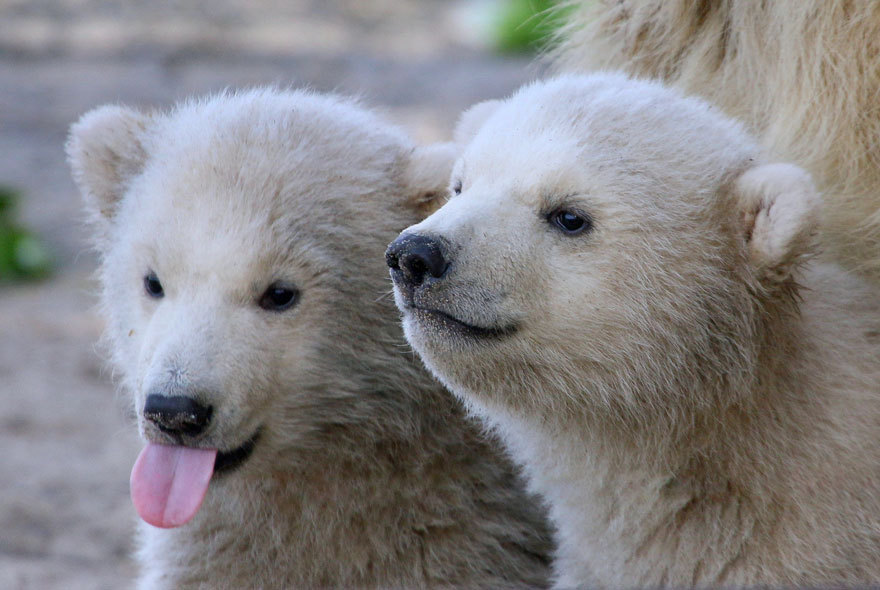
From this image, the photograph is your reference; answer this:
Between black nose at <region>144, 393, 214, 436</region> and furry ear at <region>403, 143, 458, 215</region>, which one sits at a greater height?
furry ear at <region>403, 143, 458, 215</region>

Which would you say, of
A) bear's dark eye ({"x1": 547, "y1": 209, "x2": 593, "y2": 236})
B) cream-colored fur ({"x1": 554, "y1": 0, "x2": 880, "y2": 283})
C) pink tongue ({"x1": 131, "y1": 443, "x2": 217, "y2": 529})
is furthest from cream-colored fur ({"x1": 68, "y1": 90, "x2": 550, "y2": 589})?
cream-colored fur ({"x1": 554, "y1": 0, "x2": 880, "y2": 283})

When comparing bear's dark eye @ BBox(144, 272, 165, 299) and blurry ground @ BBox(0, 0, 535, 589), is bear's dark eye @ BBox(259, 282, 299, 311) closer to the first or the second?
bear's dark eye @ BBox(144, 272, 165, 299)

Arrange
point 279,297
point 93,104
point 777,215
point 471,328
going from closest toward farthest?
point 777,215, point 471,328, point 279,297, point 93,104

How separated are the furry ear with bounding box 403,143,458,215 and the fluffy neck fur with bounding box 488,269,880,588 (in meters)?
0.83

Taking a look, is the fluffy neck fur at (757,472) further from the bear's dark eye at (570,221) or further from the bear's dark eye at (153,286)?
the bear's dark eye at (153,286)

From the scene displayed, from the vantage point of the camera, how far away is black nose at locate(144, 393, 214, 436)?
3.38m

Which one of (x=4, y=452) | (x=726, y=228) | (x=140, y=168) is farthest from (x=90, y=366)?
(x=726, y=228)

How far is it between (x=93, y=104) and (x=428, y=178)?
9.22 m

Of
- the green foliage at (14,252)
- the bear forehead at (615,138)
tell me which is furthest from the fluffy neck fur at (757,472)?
the green foliage at (14,252)

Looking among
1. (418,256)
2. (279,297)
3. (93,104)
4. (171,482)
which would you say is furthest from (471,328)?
(93,104)

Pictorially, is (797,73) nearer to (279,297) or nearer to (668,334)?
(668,334)

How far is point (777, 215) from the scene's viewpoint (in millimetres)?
3102

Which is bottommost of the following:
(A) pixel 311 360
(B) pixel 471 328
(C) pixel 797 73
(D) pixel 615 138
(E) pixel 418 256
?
(A) pixel 311 360

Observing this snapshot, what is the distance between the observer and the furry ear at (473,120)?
13.1ft
